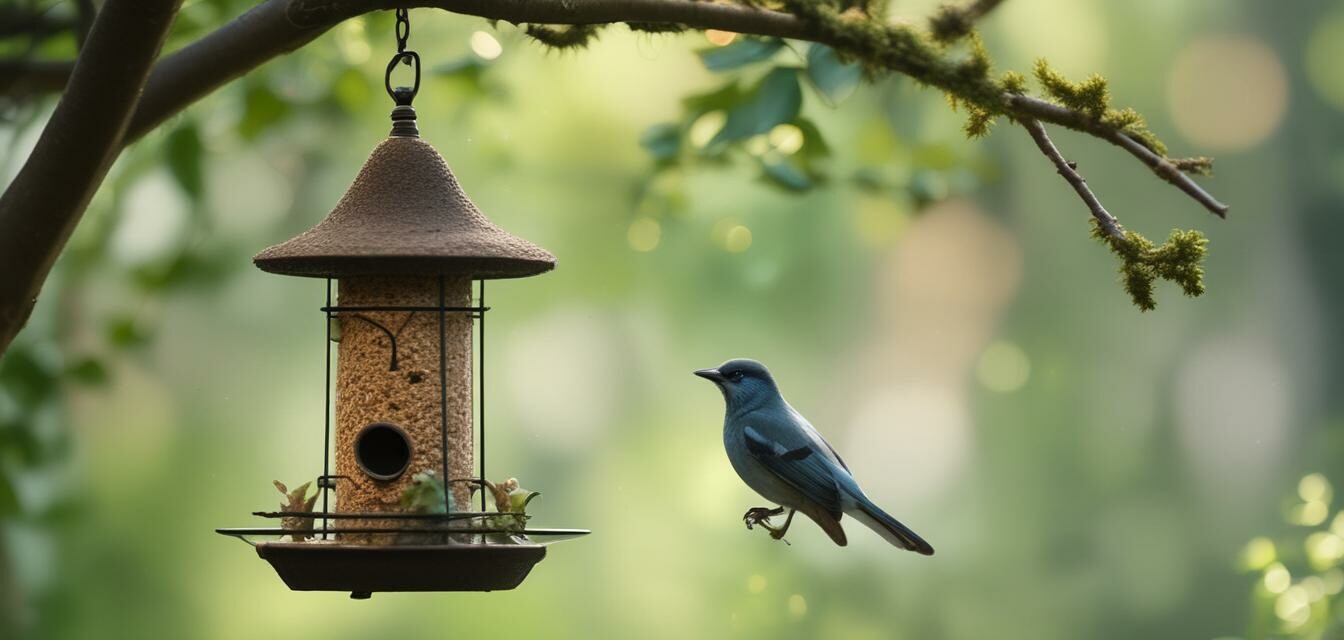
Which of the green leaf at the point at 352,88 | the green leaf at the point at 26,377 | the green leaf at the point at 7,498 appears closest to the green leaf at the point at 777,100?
the green leaf at the point at 352,88

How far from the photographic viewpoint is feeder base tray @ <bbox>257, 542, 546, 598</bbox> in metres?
2.65

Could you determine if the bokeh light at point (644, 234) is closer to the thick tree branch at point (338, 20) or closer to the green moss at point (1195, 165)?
the thick tree branch at point (338, 20)

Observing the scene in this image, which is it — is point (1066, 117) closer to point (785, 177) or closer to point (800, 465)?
point (800, 465)

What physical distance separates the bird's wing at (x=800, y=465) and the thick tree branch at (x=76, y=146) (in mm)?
1623

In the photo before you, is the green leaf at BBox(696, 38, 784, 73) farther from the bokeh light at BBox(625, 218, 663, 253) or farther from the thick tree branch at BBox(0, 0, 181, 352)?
the thick tree branch at BBox(0, 0, 181, 352)

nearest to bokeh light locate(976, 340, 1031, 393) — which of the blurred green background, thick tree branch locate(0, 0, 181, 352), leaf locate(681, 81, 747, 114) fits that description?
the blurred green background

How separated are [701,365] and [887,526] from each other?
3.47 metres

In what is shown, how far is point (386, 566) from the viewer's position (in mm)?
2650

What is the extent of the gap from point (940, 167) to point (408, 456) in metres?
3.50

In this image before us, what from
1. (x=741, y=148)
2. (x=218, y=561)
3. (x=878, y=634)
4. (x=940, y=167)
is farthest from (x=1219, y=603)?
(x=218, y=561)

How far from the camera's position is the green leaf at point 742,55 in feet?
14.5

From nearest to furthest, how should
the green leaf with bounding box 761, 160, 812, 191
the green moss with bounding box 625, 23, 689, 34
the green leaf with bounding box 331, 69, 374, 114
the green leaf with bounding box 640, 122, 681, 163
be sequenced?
the green moss with bounding box 625, 23, 689, 34 → the green leaf with bounding box 761, 160, 812, 191 → the green leaf with bounding box 640, 122, 681, 163 → the green leaf with bounding box 331, 69, 374, 114

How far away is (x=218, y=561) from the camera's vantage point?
6.59 m

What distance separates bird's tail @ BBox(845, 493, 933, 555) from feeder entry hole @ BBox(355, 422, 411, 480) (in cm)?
104
